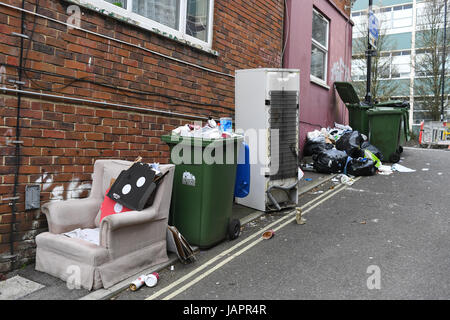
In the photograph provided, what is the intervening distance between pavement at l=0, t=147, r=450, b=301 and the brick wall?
89 cm

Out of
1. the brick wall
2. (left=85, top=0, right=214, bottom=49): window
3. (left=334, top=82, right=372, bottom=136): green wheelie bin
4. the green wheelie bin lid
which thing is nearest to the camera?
the brick wall

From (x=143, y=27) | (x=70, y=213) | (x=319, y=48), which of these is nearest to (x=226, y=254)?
(x=70, y=213)

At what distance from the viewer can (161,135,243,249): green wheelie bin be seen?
3.66 m

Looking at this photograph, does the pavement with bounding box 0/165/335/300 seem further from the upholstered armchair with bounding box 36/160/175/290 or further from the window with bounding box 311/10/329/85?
the window with bounding box 311/10/329/85

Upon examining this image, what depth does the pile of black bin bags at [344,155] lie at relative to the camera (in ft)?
24.5

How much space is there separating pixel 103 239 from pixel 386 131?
792 centimetres

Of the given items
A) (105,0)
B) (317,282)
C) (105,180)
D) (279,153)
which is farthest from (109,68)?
(317,282)

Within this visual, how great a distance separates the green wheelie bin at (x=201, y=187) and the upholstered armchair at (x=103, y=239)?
334 mm

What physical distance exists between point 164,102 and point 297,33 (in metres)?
4.89

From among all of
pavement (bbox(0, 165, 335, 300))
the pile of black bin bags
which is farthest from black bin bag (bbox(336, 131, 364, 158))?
pavement (bbox(0, 165, 335, 300))

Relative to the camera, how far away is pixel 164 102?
15.5 feet

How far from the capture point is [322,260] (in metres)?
3.45

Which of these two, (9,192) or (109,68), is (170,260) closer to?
(9,192)

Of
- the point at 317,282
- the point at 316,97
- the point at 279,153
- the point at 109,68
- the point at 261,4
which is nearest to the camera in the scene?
the point at 317,282
